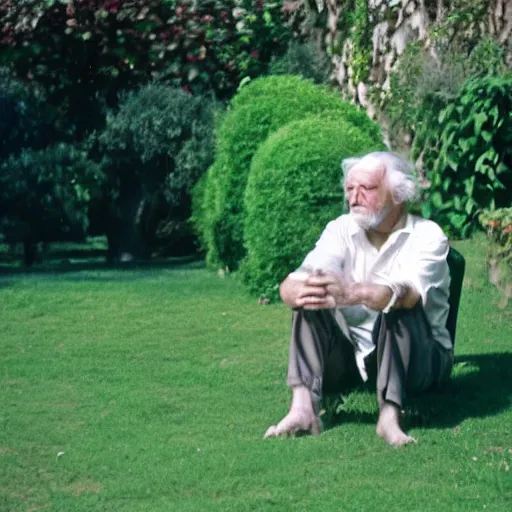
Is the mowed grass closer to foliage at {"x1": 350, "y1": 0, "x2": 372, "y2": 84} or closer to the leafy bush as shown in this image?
the leafy bush

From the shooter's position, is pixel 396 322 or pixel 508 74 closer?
pixel 396 322

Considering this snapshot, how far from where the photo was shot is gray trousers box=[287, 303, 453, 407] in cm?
514

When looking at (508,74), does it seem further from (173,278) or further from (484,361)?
(484,361)

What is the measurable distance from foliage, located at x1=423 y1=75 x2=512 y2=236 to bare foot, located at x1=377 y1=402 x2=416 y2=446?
5.52m

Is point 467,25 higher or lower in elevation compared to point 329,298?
higher

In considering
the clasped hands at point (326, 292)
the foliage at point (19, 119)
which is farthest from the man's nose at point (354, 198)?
the foliage at point (19, 119)

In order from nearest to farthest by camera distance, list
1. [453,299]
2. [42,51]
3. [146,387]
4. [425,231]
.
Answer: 1. [425,231]
2. [453,299]
3. [146,387]
4. [42,51]

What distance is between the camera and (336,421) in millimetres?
5602

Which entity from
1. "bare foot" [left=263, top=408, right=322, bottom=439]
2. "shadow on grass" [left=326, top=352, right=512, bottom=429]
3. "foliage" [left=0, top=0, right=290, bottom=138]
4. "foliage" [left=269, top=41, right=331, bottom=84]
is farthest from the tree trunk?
"bare foot" [left=263, top=408, right=322, bottom=439]

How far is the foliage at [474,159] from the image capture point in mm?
10648

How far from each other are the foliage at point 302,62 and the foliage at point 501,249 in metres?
4.01

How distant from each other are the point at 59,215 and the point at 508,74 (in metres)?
4.33

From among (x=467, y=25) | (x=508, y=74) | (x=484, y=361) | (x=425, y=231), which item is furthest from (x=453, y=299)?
(x=467, y=25)

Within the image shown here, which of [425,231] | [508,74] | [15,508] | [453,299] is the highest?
[508,74]
